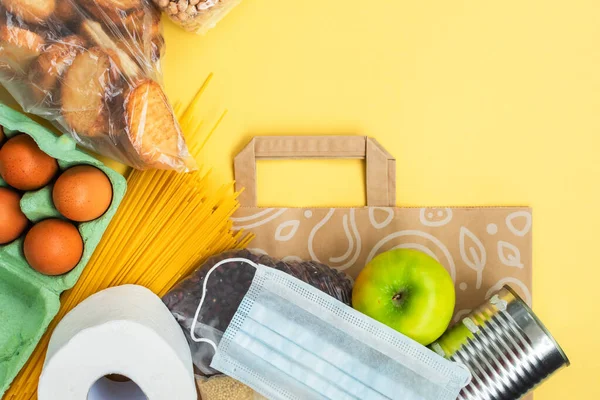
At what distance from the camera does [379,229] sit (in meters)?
1.08

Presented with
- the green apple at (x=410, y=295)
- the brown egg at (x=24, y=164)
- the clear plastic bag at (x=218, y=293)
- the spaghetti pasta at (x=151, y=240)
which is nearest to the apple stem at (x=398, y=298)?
the green apple at (x=410, y=295)

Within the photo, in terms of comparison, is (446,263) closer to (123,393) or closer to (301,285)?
(301,285)

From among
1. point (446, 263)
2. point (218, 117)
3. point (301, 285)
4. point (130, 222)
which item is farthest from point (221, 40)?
point (446, 263)

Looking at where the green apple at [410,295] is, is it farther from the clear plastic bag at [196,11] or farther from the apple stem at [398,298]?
the clear plastic bag at [196,11]

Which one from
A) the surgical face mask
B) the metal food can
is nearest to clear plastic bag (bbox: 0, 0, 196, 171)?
the surgical face mask

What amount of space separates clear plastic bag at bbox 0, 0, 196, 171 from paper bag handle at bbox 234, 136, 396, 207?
16 cm

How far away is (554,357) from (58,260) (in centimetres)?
79

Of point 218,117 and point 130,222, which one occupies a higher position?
point 218,117

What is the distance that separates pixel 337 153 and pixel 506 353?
1.43 feet

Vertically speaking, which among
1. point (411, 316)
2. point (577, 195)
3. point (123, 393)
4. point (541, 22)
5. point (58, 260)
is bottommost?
point (123, 393)

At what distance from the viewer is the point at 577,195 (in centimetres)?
108

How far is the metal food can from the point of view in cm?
93

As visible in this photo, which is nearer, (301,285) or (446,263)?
(301,285)

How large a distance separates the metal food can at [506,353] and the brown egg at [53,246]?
606mm
